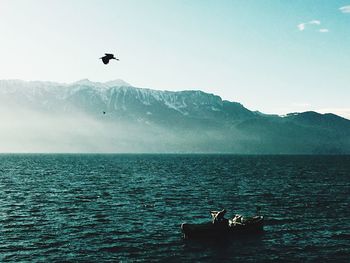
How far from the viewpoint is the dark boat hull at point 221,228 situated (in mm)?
46094

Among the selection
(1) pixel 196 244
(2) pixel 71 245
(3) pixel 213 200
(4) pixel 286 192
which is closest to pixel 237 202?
(3) pixel 213 200

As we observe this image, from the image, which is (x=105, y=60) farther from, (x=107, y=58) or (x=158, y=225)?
(x=158, y=225)

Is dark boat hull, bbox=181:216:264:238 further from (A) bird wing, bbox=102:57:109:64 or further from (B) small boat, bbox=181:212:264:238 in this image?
(A) bird wing, bbox=102:57:109:64

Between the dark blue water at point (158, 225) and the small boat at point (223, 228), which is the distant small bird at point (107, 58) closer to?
the dark blue water at point (158, 225)

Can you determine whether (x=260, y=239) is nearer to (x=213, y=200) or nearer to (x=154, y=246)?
(x=154, y=246)

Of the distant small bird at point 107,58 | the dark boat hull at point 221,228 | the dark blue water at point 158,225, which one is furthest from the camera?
the dark boat hull at point 221,228

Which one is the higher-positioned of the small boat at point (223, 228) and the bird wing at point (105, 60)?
the bird wing at point (105, 60)

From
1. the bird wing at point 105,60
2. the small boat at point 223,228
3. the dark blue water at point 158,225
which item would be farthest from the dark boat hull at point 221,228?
the bird wing at point 105,60

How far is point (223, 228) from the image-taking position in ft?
158

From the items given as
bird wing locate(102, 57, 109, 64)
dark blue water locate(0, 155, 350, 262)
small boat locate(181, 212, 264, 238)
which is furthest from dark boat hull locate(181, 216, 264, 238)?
bird wing locate(102, 57, 109, 64)

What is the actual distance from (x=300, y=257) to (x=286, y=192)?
50868 millimetres

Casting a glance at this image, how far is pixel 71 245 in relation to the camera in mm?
42125

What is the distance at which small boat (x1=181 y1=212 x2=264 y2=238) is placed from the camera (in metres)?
46.1

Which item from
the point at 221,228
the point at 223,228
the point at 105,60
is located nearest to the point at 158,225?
the point at 221,228
